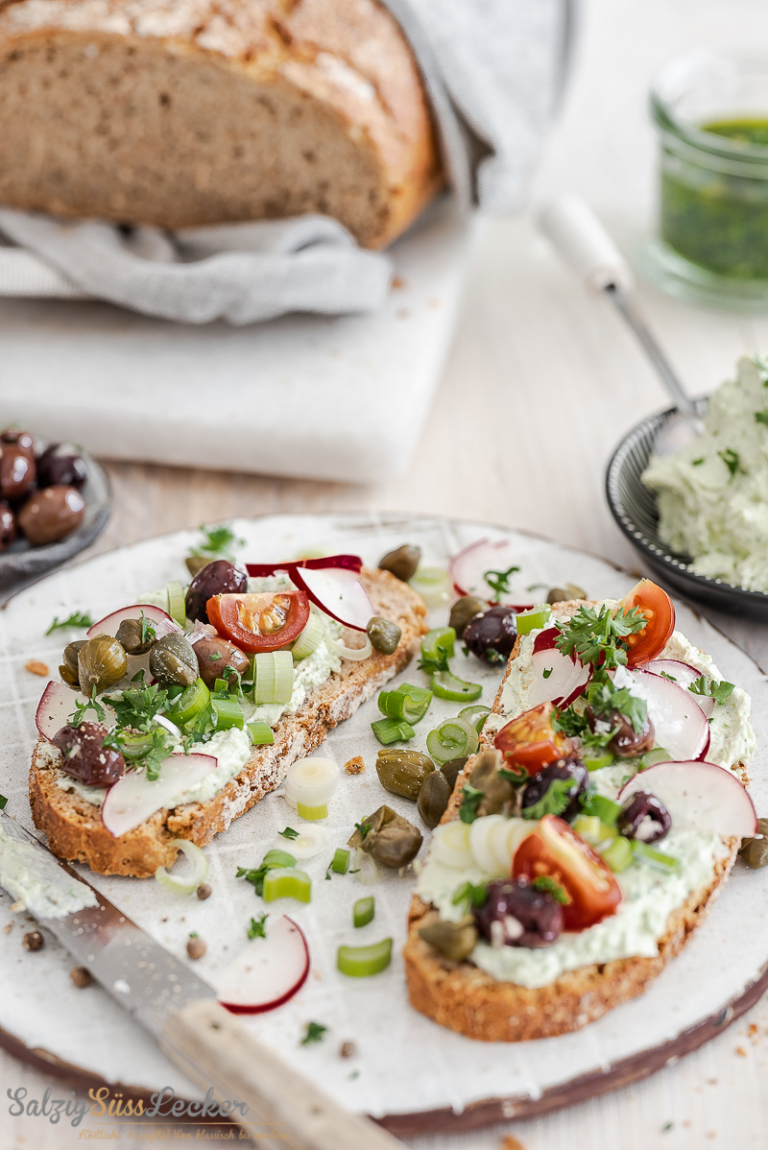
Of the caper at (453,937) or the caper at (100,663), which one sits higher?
the caper at (453,937)

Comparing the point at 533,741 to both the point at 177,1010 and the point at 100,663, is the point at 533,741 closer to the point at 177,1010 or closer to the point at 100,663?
the point at 177,1010

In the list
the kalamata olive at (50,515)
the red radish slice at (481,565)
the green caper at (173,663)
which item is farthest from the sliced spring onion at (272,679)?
the kalamata olive at (50,515)

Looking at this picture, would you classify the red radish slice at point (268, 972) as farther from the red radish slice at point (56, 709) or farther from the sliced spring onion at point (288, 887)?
the red radish slice at point (56, 709)

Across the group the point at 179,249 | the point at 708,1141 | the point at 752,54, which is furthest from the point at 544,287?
the point at 708,1141

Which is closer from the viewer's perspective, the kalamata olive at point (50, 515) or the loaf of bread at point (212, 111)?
the kalamata olive at point (50, 515)

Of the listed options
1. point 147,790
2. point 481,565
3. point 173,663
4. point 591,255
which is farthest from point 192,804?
point 591,255

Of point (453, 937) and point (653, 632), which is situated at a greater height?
point (653, 632)
